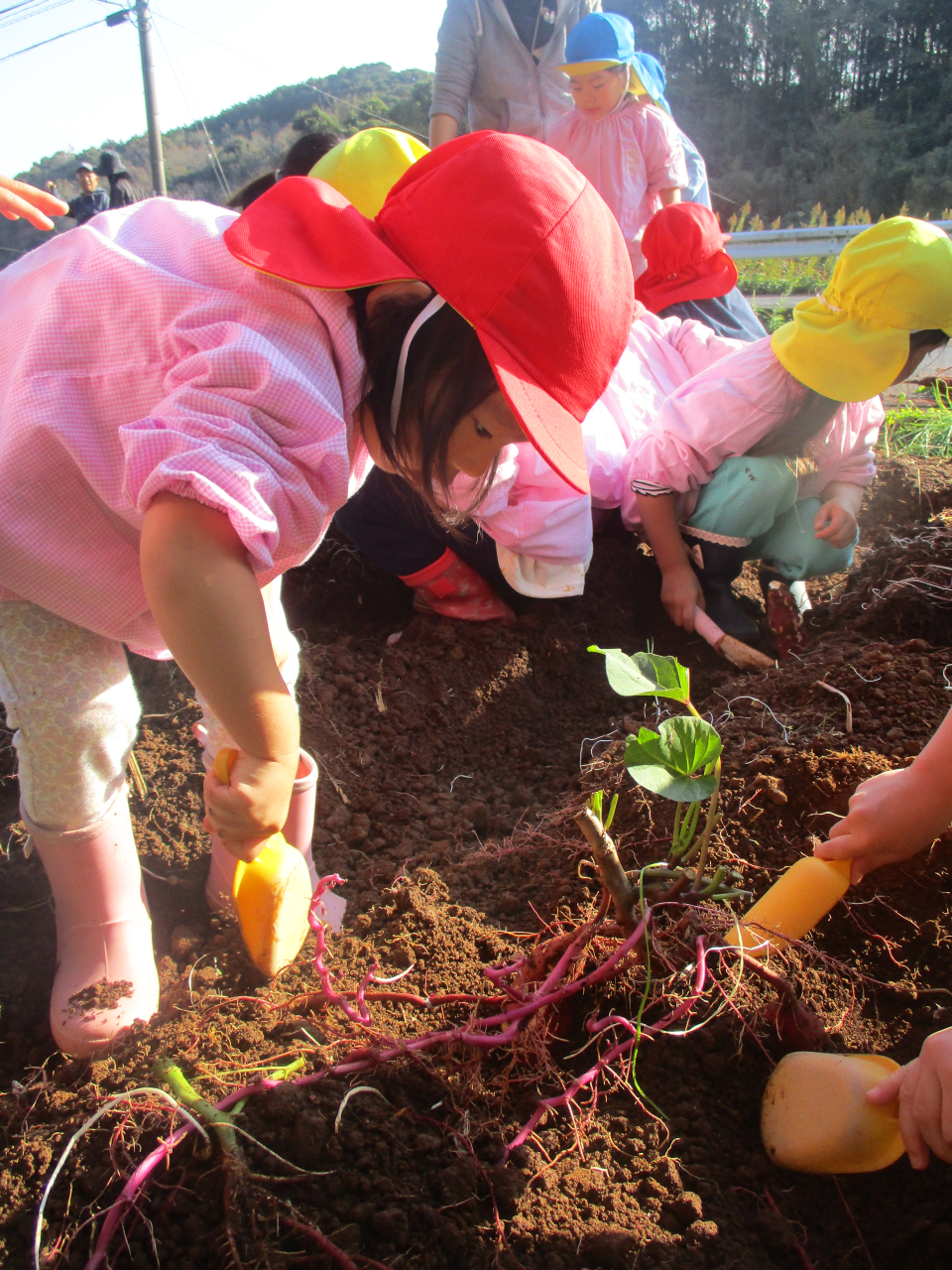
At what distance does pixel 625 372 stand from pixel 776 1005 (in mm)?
1989

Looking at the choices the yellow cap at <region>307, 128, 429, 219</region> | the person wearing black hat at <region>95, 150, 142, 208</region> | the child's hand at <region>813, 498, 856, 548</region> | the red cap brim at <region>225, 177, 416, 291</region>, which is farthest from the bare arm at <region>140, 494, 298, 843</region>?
the person wearing black hat at <region>95, 150, 142, 208</region>

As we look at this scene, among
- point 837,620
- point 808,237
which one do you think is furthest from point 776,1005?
point 808,237

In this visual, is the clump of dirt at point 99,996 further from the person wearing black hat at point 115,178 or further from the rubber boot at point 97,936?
the person wearing black hat at point 115,178

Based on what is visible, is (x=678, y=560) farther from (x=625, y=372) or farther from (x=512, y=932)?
(x=512, y=932)

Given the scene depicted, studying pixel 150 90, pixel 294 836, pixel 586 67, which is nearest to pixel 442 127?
pixel 586 67

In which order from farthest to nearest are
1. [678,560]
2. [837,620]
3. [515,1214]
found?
[678,560], [837,620], [515,1214]

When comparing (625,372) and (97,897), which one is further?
(625,372)

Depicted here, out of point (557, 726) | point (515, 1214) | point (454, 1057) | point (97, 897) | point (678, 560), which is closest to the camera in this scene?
point (515, 1214)

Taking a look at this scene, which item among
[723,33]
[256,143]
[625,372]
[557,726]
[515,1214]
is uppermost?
[723,33]

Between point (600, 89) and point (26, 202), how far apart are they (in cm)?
247

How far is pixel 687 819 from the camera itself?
3.79 feet

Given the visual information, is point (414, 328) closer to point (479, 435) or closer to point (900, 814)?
point (479, 435)

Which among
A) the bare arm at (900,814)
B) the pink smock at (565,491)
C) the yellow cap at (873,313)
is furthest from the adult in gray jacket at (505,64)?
the bare arm at (900,814)

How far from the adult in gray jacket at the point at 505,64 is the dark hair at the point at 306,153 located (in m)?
1.16
